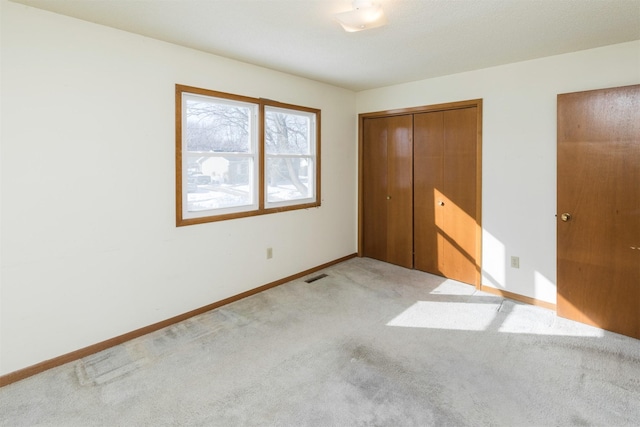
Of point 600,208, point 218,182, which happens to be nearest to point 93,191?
point 218,182

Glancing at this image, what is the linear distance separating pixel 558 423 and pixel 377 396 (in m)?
0.94

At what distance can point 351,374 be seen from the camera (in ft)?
7.66

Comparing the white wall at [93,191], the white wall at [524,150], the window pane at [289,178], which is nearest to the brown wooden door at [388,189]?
the white wall at [524,150]

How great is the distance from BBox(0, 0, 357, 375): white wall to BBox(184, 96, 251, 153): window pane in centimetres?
18

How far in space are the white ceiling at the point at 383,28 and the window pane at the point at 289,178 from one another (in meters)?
1.05

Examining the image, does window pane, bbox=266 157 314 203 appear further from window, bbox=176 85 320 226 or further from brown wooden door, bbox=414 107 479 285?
brown wooden door, bbox=414 107 479 285

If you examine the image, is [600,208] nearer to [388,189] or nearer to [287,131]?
[388,189]

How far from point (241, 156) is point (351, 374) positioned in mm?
2266

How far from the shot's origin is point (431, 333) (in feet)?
9.50

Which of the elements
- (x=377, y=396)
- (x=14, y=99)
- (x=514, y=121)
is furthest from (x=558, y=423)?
(x=14, y=99)

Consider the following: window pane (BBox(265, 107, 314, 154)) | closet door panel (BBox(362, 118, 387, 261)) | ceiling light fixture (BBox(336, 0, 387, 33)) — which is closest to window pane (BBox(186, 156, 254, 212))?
window pane (BBox(265, 107, 314, 154))

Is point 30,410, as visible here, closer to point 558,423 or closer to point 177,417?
point 177,417

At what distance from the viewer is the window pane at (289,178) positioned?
3953mm

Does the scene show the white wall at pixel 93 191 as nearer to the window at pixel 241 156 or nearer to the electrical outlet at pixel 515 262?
the window at pixel 241 156
